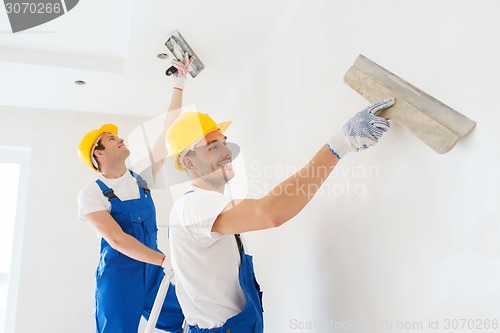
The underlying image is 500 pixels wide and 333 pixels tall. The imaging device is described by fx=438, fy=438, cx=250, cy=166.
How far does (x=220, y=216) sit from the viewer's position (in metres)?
1.40

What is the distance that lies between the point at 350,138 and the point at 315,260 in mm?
709

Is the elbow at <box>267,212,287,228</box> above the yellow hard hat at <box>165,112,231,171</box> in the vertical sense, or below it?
below

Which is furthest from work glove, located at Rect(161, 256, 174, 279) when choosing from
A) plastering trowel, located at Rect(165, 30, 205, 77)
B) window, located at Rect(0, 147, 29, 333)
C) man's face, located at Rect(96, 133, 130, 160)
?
window, located at Rect(0, 147, 29, 333)

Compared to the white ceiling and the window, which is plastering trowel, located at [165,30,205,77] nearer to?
the white ceiling

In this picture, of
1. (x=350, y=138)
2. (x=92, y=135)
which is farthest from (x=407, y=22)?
(x=92, y=135)

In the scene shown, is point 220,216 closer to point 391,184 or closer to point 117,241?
point 391,184

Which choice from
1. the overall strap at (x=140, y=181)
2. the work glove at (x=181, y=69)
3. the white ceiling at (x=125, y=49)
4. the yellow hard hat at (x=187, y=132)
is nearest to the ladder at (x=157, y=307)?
the yellow hard hat at (x=187, y=132)

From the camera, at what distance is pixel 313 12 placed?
1950mm

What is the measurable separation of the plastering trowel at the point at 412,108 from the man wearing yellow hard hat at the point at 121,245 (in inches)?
50.9

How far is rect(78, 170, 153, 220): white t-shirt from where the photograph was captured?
7.57ft

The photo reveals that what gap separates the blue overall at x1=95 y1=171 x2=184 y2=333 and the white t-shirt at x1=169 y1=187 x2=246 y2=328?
2.72 feet

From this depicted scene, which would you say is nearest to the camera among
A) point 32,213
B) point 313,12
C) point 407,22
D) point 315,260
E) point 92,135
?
point 407,22

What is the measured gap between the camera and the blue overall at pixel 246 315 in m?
1.53

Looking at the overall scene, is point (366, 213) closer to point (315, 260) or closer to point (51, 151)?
point (315, 260)
